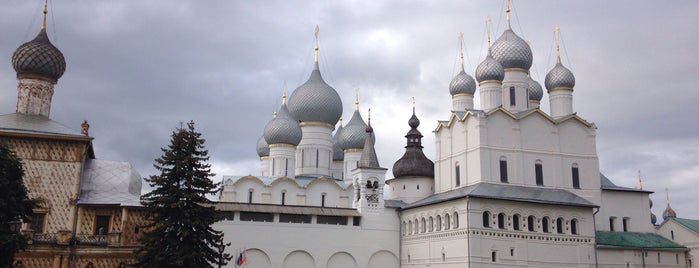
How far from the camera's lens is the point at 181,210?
2181 centimetres

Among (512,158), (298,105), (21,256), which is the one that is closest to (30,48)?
(21,256)

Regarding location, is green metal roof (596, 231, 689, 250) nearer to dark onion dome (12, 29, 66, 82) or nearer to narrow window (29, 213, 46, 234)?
narrow window (29, 213, 46, 234)

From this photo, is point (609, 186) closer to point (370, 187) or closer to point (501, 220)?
point (501, 220)

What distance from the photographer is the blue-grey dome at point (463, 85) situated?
3828cm

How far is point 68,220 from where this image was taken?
26281mm

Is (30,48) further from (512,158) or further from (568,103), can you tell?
(568,103)

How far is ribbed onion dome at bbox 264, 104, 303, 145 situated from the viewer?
42625 millimetres

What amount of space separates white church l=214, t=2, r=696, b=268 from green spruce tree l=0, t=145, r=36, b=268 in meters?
12.6

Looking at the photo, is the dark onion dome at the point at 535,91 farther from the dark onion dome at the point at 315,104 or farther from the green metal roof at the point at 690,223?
the dark onion dome at the point at 315,104

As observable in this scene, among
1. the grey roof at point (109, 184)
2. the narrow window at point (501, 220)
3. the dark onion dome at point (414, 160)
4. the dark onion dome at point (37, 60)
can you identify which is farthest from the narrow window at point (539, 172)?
the dark onion dome at point (37, 60)

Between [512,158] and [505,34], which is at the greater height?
[505,34]

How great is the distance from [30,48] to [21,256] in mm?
9631

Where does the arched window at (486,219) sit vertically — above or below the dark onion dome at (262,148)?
below

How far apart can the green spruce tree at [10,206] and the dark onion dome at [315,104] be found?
85.0 feet
